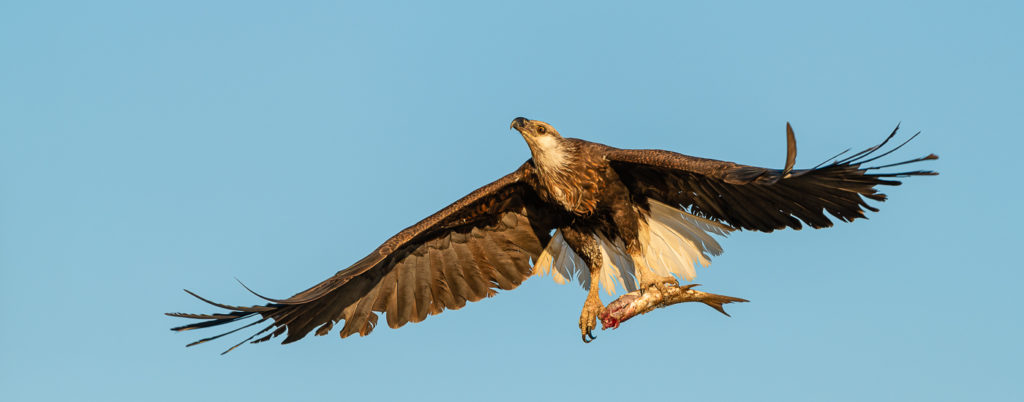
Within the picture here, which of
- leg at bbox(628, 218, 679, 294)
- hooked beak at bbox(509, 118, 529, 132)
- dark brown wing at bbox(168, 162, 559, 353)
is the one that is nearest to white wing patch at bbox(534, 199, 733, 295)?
leg at bbox(628, 218, 679, 294)

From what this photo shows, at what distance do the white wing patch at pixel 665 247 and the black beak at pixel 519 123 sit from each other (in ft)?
4.93

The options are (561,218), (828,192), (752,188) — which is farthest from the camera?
(561,218)

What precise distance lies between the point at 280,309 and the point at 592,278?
310cm

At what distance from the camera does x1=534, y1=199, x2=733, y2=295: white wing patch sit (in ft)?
34.8

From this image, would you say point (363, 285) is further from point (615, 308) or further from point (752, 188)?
point (752, 188)

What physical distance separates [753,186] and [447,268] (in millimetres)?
3521

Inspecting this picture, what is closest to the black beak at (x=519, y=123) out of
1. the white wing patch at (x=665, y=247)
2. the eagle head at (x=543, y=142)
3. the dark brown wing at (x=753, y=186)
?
the eagle head at (x=543, y=142)

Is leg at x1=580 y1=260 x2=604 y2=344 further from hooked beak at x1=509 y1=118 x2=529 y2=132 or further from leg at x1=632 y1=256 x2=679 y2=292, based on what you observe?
hooked beak at x1=509 y1=118 x2=529 y2=132

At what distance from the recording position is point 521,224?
11.4 metres

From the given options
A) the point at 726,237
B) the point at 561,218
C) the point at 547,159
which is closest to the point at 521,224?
the point at 561,218

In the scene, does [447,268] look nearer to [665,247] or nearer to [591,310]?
[591,310]

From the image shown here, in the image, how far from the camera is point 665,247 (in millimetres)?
10727

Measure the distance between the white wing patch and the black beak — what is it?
1501mm

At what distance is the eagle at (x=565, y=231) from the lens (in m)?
9.55
